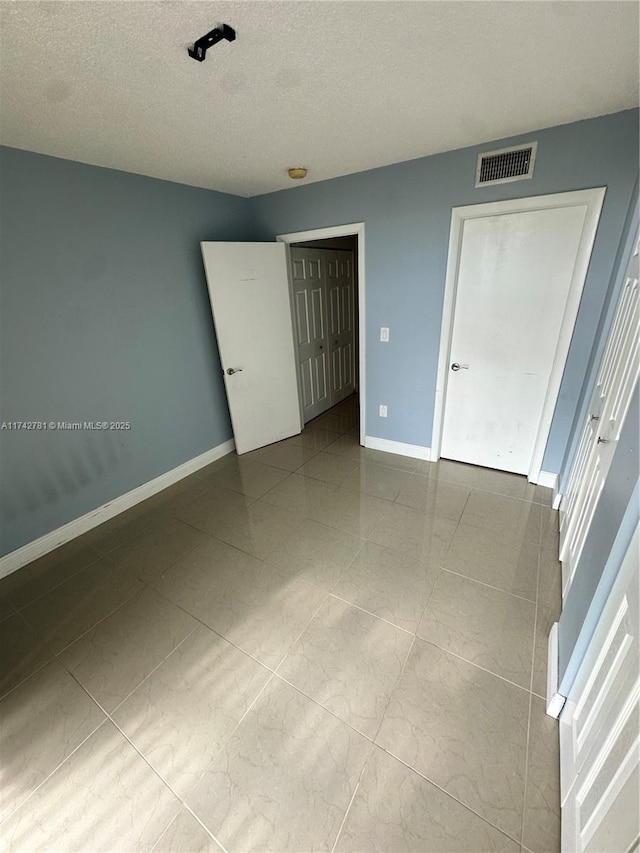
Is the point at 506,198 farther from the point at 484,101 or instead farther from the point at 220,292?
the point at 220,292

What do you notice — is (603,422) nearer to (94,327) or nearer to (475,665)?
(475,665)

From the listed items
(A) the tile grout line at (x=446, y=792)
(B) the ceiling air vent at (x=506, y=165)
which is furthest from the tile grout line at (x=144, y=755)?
(B) the ceiling air vent at (x=506, y=165)

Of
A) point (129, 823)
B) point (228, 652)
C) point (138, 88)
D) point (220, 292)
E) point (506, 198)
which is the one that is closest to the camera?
point (129, 823)

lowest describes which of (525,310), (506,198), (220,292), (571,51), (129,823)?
(129,823)

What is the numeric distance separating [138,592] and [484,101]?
3.02 m

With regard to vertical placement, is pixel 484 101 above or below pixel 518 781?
above

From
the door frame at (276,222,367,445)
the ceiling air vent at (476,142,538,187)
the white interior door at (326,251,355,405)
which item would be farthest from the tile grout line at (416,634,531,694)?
the white interior door at (326,251,355,405)

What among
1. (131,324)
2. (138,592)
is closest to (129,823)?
(138,592)

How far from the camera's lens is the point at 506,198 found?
2.08m

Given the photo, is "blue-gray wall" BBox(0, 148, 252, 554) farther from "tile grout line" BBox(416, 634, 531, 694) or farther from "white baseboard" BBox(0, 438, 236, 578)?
"tile grout line" BBox(416, 634, 531, 694)

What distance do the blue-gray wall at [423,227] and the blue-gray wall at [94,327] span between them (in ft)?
3.43

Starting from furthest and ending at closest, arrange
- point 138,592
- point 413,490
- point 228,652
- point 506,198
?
point 413,490 < point 506,198 < point 138,592 < point 228,652

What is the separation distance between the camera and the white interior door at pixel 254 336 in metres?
2.77

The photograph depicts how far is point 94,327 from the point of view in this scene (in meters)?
2.18
